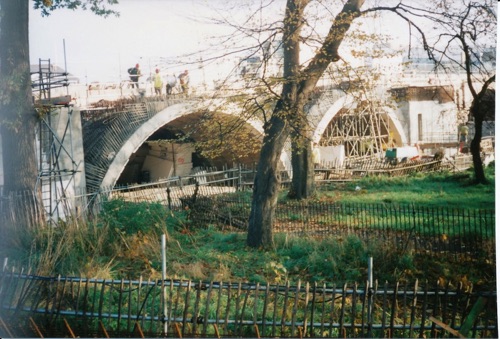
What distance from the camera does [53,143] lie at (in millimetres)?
5066

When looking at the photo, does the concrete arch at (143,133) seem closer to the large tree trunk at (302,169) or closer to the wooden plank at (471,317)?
the large tree trunk at (302,169)

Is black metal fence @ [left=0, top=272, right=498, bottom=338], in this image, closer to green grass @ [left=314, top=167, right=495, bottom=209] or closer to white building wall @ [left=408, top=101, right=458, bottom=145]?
green grass @ [left=314, top=167, right=495, bottom=209]

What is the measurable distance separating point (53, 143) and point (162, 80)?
1415 millimetres

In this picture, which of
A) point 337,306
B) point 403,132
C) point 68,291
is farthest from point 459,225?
point 68,291

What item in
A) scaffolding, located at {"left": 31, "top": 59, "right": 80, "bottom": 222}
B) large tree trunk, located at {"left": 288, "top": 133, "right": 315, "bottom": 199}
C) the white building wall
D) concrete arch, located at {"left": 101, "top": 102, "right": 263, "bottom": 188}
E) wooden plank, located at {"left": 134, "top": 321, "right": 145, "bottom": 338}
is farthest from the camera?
concrete arch, located at {"left": 101, "top": 102, "right": 263, "bottom": 188}

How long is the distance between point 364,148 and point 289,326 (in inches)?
61.4

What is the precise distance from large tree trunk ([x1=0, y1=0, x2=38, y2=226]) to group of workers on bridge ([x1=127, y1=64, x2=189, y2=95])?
30.0 inches

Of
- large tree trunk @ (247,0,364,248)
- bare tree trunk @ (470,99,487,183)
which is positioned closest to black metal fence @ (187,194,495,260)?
large tree trunk @ (247,0,364,248)

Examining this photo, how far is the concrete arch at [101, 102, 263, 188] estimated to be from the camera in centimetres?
469

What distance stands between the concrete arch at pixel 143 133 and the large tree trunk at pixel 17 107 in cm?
75

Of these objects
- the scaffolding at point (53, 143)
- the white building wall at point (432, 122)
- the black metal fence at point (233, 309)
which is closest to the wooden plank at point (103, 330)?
the black metal fence at point (233, 309)

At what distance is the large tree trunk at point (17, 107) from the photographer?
396 cm

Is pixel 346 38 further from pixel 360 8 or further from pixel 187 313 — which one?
pixel 187 313

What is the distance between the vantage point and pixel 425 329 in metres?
3.23
